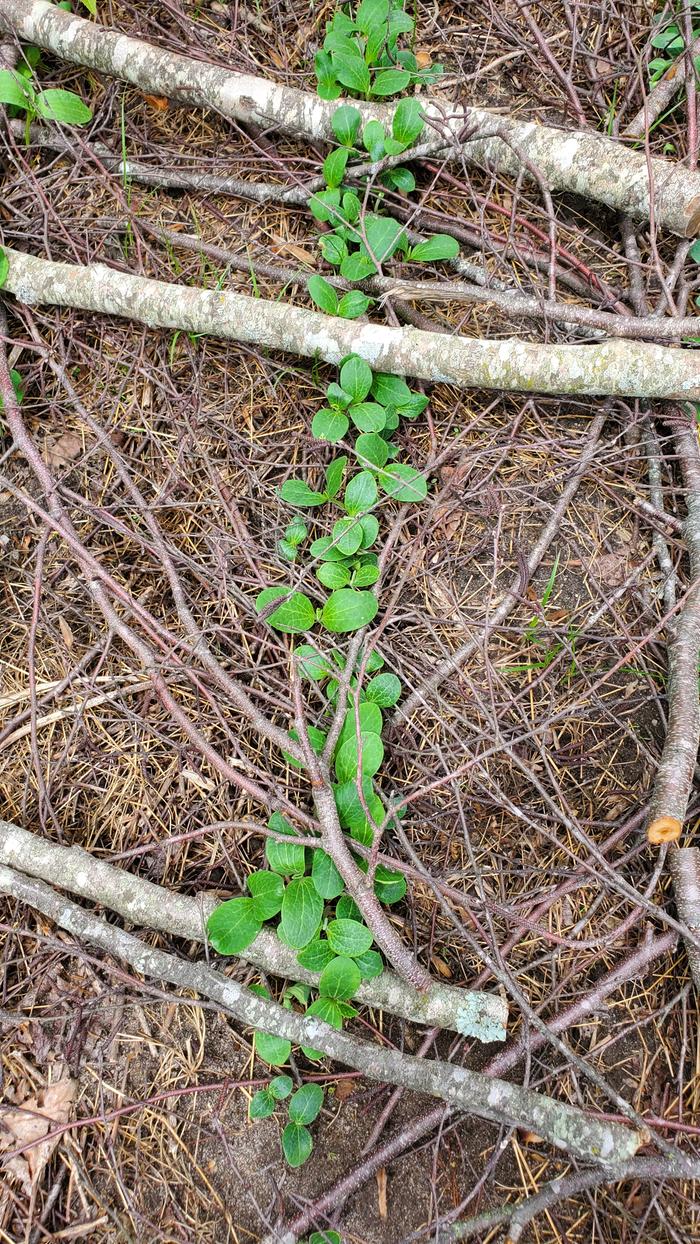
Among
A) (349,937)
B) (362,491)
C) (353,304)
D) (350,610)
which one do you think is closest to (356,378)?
(353,304)

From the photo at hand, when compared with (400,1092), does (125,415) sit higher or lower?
higher

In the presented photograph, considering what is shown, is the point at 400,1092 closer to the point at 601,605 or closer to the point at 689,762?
the point at 689,762

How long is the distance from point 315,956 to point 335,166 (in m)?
2.33

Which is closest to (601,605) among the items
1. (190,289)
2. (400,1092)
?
(400,1092)

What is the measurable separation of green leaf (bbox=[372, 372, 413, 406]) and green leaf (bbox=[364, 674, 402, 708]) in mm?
855

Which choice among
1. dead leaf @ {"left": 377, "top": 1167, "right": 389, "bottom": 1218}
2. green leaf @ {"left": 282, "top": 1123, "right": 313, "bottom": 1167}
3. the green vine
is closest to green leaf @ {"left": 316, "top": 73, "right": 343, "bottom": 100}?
the green vine

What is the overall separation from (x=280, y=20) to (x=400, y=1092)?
3.39 m

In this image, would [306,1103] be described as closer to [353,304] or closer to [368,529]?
[368,529]

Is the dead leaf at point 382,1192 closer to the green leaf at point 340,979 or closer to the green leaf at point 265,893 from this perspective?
the green leaf at point 340,979

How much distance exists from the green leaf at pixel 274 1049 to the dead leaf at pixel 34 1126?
1.85 ft

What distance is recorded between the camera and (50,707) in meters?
2.16

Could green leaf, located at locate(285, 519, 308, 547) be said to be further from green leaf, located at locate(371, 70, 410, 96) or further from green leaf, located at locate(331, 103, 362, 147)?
green leaf, located at locate(371, 70, 410, 96)

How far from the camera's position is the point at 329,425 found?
6.97 ft

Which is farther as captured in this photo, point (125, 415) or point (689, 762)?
point (125, 415)
